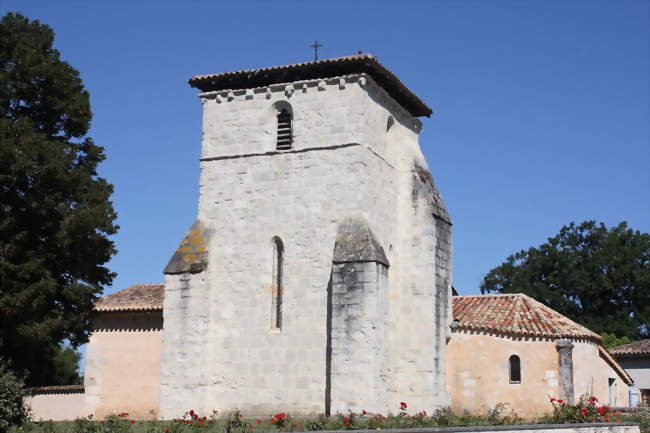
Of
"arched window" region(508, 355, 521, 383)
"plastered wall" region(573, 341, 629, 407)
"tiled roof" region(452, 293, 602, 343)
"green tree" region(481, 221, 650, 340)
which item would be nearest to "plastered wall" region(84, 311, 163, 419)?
"tiled roof" region(452, 293, 602, 343)

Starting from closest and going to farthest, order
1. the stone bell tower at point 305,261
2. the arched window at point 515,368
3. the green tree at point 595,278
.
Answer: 1. the stone bell tower at point 305,261
2. the arched window at point 515,368
3. the green tree at point 595,278

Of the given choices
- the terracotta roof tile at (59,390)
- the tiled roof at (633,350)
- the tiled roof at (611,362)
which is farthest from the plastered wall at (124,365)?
the tiled roof at (633,350)

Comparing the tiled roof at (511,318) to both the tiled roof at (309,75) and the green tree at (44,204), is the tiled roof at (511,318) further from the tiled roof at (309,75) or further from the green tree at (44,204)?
the green tree at (44,204)

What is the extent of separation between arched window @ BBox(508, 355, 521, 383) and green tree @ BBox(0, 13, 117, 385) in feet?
39.7

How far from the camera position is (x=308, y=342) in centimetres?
2048

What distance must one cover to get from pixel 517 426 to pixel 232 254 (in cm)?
883

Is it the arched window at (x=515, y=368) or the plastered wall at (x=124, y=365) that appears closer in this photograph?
the arched window at (x=515, y=368)

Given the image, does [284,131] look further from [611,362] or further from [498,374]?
[611,362]

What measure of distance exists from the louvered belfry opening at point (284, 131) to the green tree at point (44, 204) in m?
5.88

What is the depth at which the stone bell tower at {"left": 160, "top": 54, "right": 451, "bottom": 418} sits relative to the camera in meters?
20.1

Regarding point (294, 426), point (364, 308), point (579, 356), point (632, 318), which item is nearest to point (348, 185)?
point (364, 308)

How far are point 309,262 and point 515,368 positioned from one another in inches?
257

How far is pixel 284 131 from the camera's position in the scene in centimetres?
2231

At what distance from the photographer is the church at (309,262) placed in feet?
65.9
